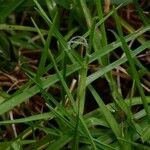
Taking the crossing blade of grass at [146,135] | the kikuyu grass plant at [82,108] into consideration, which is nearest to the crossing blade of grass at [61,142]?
the kikuyu grass plant at [82,108]

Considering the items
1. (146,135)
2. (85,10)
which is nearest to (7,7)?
(85,10)

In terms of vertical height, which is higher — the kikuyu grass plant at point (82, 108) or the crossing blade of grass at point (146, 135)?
the kikuyu grass plant at point (82, 108)

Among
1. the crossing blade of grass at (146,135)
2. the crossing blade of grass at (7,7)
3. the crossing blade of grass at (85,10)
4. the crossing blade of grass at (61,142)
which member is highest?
the crossing blade of grass at (7,7)

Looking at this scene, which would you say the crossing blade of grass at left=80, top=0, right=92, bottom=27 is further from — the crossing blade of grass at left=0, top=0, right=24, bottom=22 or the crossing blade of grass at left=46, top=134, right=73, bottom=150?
the crossing blade of grass at left=46, top=134, right=73, bottom=150

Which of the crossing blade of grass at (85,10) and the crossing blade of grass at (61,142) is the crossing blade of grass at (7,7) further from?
the crossing blade of grass at (61,142)

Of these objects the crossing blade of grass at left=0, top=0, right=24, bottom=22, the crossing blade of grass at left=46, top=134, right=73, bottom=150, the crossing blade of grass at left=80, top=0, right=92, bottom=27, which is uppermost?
the crossing blade of grass at left=0, top=0, right=24, bottom=22

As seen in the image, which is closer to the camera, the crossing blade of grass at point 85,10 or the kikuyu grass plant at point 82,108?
the kikuyu grass plant at point 82,108

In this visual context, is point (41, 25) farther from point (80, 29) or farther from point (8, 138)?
point (8, 138)

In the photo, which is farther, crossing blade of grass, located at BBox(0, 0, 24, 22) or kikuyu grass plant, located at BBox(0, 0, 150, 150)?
crossing blade of grass, located at BBox(0, 0, 24, 22)

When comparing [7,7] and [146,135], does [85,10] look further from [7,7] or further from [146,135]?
[146,135]

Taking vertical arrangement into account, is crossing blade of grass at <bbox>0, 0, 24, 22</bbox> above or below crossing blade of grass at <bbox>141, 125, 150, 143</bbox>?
above

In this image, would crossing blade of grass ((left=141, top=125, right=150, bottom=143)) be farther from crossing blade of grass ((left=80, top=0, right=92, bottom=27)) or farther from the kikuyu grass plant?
crossing blade of grass ((left=80, top=0, right=92, bottom=27))

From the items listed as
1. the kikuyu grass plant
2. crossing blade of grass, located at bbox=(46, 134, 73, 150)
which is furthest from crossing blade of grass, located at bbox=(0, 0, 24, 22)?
crossing blade of grass, located at bbox=(46, 134, 73, 150)
